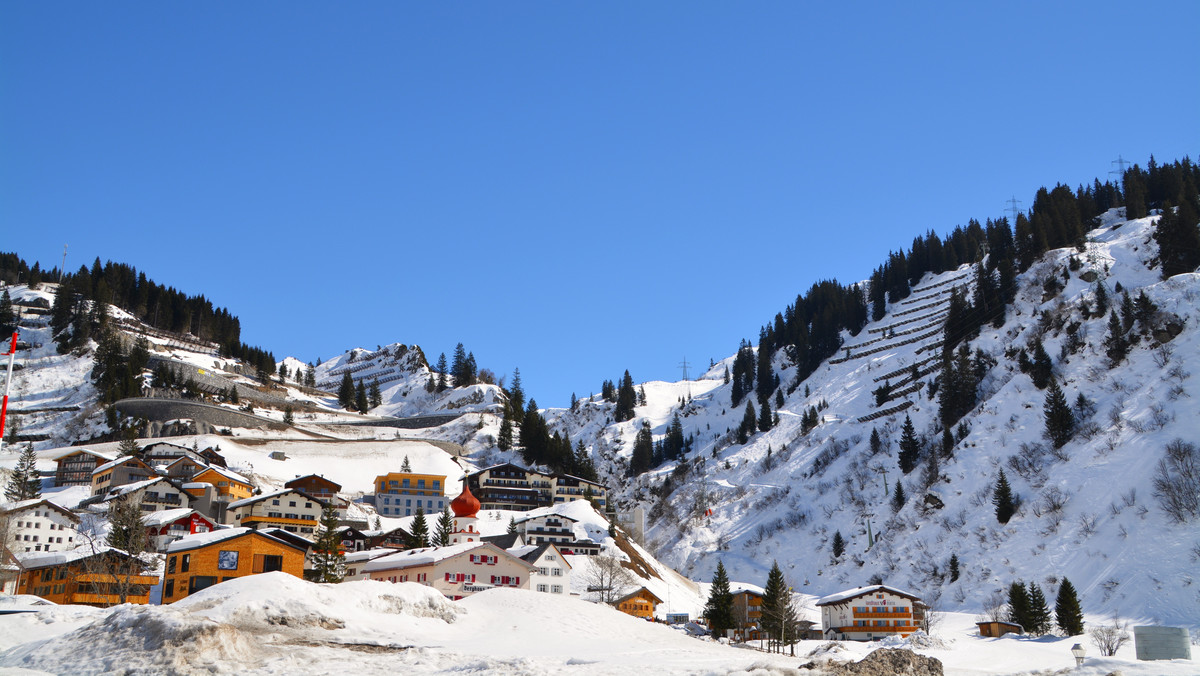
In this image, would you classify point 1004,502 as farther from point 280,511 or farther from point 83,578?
point 83,578

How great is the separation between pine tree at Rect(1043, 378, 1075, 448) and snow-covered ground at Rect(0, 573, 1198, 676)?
48748 millimetres

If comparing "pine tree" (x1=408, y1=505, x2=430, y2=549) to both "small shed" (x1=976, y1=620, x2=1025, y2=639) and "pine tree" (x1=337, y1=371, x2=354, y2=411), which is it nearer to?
"small shed" (x1=976, y1=620, x2=1025, y2=639)

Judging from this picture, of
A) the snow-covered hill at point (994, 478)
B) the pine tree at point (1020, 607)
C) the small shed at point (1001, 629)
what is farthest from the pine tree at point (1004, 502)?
the small shed at point (1001, 629)

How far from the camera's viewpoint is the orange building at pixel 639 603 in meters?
73.4

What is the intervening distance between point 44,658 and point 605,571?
209 feet

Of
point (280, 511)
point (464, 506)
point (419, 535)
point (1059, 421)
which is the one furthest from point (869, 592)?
point (280, 511)

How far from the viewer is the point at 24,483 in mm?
80750

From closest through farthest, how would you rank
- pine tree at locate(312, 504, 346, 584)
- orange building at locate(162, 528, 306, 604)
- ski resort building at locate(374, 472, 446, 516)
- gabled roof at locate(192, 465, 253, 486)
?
orange building at locate(162, 528, 306, 604), pine tree at locate(312, 504, 346, 584), gabled roof at locate(192, 465, 253, 486), ski resort building at locate(374, 472, 446, 516)

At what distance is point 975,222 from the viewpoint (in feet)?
593

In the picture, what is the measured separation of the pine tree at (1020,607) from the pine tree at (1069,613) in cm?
214

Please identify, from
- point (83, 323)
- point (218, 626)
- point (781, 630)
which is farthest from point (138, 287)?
point (218, 626)

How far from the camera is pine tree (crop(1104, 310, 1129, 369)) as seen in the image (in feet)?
283

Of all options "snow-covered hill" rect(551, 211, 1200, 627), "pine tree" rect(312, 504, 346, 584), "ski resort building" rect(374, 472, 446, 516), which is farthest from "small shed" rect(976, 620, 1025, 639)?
"ski resort building" rect(374, 472, 446, 516)

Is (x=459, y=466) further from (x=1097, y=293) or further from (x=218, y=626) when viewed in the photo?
(x=218, y=626)
